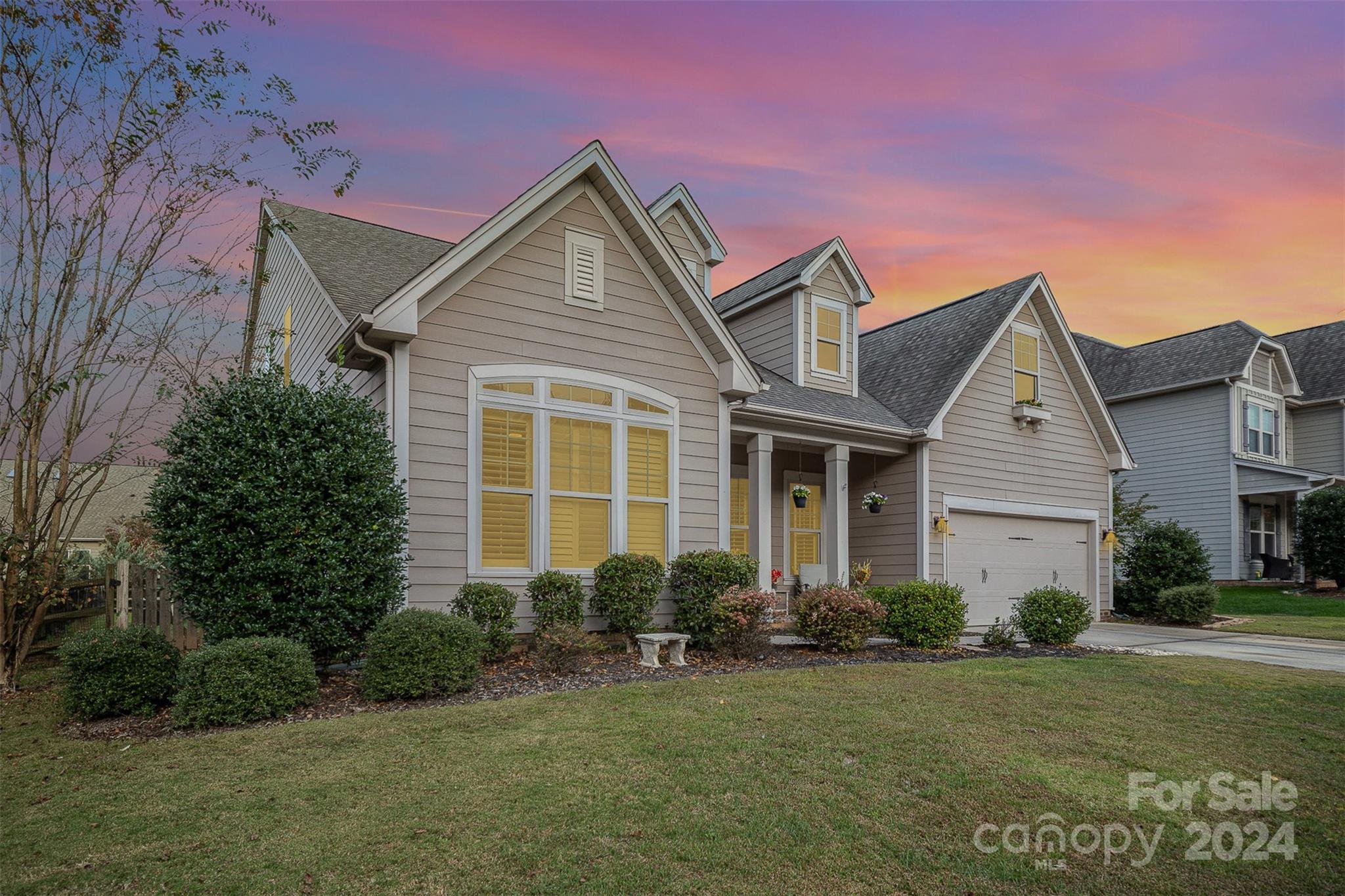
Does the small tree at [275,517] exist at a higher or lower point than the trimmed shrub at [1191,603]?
higher

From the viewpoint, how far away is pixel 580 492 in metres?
10.5

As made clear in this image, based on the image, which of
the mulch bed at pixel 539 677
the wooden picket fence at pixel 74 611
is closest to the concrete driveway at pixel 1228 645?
the mulch bed at pixel 539 677

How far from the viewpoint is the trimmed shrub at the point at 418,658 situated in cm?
718

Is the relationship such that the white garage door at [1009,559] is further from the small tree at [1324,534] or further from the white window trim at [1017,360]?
the small tree at [1324,534]

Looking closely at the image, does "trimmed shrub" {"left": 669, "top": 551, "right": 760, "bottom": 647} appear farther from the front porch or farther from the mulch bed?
the front porch

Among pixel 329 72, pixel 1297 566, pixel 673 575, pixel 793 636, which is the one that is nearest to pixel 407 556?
pixel 673 575

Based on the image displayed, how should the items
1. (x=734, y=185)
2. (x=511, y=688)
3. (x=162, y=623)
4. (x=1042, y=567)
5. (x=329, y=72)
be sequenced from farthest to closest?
1. (x=1042, y=567)
2. (x=734, y=185)
3. (x=329, y=72)
4. (x=162, y=623)
5. (x=511, y=688)

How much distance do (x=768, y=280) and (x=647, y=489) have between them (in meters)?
6.91

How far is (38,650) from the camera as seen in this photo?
1124 cm

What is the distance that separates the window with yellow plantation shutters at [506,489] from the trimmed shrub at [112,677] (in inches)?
134

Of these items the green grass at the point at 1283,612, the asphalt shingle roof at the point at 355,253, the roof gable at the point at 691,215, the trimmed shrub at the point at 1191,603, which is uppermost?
the roof gable at the point at 691,215

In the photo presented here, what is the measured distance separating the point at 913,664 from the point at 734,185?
9905mm

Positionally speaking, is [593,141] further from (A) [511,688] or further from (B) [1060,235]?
(B) [1060,235]

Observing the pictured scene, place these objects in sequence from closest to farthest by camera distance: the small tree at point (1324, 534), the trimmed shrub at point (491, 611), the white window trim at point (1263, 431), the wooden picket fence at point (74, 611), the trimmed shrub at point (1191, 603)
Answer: the trimmed shrub at point (491, 611), the wooden picket fence at point (74, 611), the trimmed shrub at point (1191, 603), the small tree at point (1324, 534), the white window trim at point (1263, 431)
